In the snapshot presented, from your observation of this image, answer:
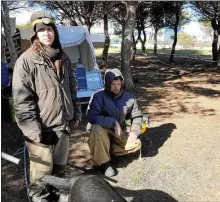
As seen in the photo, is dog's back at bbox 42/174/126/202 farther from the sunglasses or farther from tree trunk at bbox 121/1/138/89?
tree trunk at bbox 121/1/138/89

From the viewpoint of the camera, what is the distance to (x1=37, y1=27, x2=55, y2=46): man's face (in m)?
2.67

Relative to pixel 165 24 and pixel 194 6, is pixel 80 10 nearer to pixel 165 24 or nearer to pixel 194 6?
pixel 194 6

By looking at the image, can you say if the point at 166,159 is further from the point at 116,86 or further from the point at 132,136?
the point at 116,86

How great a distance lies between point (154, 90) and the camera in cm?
1019

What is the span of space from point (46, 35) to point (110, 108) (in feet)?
5.91

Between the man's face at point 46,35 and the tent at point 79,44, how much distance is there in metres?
6.56

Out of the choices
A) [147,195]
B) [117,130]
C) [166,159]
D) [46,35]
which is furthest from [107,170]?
[46,35]

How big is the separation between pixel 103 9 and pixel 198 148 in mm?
15048

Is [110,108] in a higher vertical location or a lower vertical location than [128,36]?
lower

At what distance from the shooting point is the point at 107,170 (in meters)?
4.16

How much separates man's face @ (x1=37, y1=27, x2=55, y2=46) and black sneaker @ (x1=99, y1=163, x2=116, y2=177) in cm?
204

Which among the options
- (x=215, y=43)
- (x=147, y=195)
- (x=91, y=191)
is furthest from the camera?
(x=215, y=43)

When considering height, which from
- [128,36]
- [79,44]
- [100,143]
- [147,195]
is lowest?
[147,195]

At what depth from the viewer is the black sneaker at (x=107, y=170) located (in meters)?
4.14
